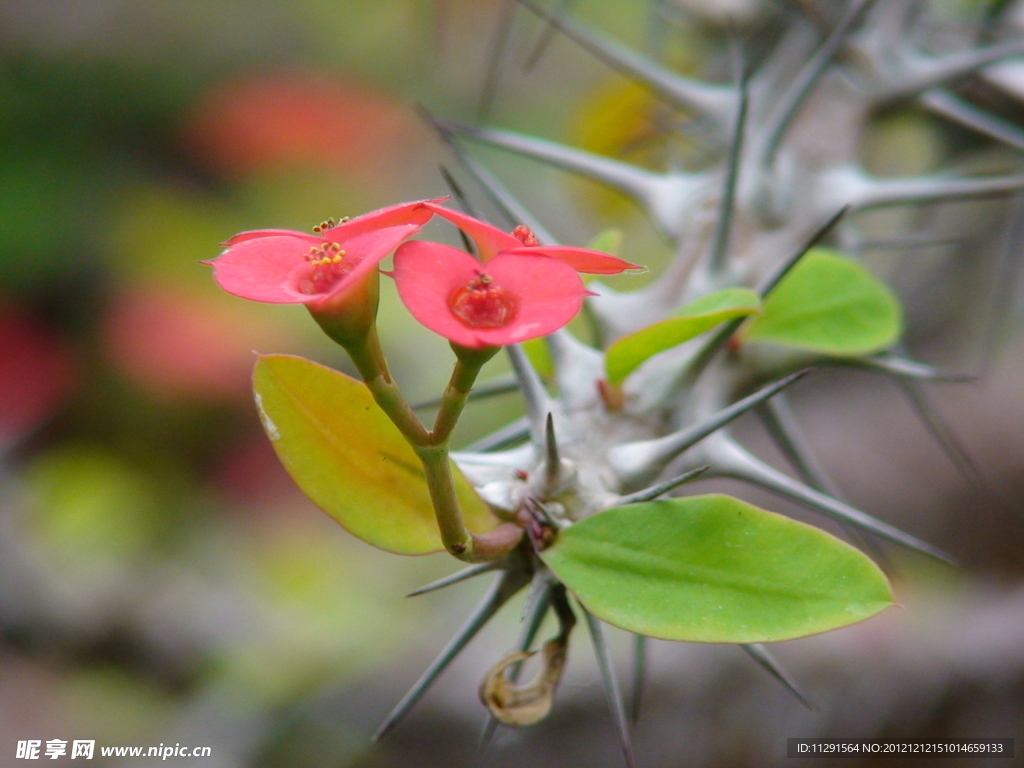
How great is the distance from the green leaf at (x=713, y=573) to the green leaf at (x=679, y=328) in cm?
9

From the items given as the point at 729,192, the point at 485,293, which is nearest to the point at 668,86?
the point at 729,192

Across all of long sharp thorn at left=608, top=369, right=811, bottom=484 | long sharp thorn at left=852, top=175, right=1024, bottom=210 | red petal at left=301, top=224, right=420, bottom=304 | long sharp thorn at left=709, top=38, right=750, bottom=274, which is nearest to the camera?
red petal at left=301, top=224, right=420, bottom=304

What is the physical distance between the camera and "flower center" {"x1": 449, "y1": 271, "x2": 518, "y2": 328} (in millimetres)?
290

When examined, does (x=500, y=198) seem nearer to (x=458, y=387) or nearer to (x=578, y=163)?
(x=578, y=163)

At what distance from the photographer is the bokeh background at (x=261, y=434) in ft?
3.54

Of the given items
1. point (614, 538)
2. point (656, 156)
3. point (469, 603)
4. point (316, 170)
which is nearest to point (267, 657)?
point (469, 603)

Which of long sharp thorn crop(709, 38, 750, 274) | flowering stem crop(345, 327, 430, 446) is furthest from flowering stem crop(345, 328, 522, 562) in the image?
long sharp thorn crop(709, 38, 750, 274)

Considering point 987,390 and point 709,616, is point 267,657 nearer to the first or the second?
point 709,616

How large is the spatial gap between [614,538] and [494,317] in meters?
0.12

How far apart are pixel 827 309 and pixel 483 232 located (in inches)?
10.9

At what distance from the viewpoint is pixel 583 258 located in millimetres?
293

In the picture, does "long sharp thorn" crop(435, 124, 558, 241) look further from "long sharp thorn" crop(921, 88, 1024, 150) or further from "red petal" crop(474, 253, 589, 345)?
"long sharp thorn" crop(921, 88, 1024, 150)

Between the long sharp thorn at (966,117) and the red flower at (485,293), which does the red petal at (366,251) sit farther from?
the long sharp thorn at (966,117)

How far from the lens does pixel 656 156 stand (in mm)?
1154
